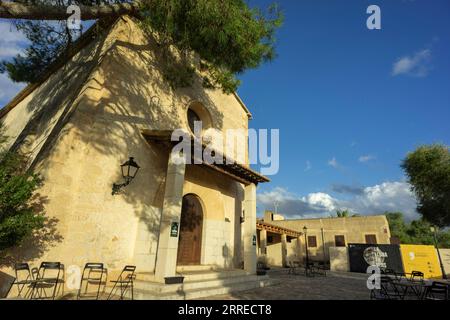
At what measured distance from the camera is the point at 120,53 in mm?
7250

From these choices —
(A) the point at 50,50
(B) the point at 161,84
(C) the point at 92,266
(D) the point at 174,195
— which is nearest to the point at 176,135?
(D) the point at 174,195

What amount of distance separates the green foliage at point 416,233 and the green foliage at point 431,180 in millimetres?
25670

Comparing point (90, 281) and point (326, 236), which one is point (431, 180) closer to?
point (326, 236)

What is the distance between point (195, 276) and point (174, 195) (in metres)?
2.17

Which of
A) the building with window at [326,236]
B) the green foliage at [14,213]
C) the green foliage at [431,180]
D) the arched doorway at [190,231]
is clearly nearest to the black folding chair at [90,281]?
the green foliage at [14,213]

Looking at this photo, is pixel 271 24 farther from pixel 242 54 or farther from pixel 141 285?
pixel 141 285

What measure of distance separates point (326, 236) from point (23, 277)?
74.0 ft

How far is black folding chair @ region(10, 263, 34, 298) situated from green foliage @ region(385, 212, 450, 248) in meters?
39.3

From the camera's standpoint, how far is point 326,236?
22.2 meters

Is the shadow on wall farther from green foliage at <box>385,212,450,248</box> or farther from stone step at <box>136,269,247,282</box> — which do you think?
green foliage at <box>385,212,450,248</box>

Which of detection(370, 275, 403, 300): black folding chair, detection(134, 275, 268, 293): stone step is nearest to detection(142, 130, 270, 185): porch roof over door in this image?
detection(134, 275, 268, 293): stone step

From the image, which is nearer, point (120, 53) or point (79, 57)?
point (120, 53)

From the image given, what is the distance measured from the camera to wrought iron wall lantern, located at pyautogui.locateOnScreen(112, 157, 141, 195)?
600 centimetres

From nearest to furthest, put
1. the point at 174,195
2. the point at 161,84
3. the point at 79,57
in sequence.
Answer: the point at 174,195 → the point at 161,84 → the point at 79,57
